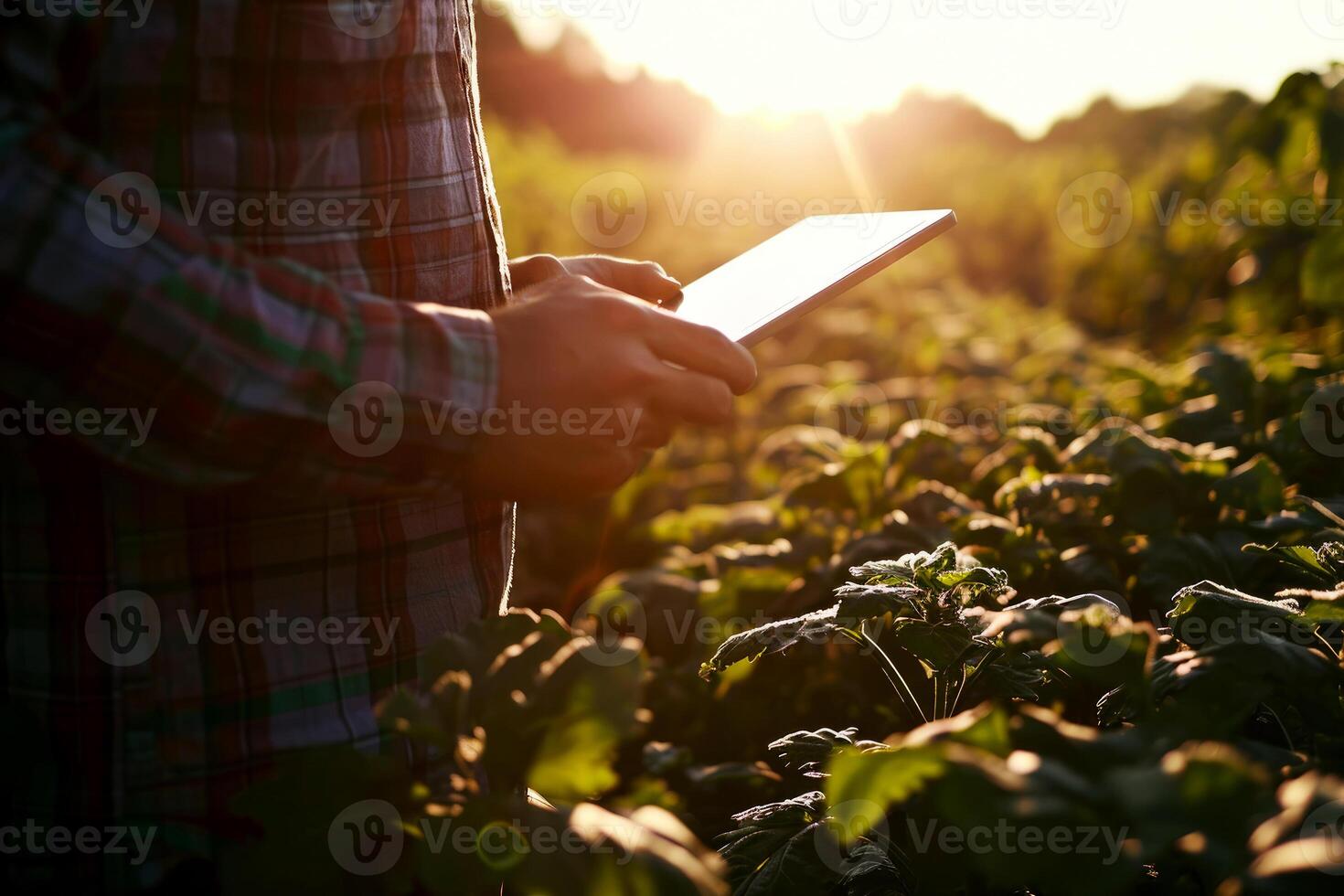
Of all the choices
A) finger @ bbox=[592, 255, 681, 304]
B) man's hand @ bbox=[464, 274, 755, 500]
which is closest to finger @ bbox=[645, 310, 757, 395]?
man's hand @ bbox=[464, 274, 755, 500]

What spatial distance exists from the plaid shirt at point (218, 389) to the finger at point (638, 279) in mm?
323

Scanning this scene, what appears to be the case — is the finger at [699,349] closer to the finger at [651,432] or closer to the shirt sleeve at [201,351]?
the finger at [651,432]

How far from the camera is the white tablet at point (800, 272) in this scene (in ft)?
4.44

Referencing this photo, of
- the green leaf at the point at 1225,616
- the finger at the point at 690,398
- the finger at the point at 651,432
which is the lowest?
the green leaf at the point at 1225,616

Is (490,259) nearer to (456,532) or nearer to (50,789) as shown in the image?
(456,532)

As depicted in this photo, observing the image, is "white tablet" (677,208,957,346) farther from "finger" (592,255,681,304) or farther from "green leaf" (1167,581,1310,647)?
"green leaf" (1167,581,1310,647)

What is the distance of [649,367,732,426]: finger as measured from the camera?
3.65 feet

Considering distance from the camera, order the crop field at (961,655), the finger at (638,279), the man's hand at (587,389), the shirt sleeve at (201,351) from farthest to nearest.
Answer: the finger at (638,279)
the man's hand at (587,389)
the shirt sleeve at (201,351)
the crop field at (961,655)

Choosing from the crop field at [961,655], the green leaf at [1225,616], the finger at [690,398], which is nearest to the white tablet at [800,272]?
the finger at [690,398]

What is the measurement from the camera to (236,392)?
94cm

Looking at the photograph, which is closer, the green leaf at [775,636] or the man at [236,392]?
the man at [236,392]

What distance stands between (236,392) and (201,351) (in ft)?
0.16

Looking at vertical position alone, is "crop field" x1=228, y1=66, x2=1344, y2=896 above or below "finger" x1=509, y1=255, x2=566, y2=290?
below

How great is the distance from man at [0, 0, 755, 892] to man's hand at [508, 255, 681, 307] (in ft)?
1.20
